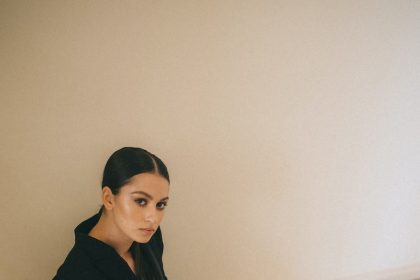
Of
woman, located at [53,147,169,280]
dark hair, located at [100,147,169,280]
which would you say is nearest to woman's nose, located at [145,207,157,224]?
woman, located at [53,147,169,280]

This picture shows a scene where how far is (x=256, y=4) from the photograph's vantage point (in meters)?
1.30

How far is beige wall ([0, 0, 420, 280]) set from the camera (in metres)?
1.03

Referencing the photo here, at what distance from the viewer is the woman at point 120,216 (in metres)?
Answer: 0.84

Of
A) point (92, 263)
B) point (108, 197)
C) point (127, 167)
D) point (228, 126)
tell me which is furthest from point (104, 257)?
point (228, 126)

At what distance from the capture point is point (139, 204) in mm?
861

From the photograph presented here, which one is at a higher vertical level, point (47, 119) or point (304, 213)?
point (47, 119)

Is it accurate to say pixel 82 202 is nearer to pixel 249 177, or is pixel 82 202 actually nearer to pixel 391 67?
pixel 249 177

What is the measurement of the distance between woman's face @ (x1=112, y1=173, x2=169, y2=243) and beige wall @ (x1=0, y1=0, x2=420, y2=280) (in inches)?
12.0

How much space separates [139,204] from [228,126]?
0.59m

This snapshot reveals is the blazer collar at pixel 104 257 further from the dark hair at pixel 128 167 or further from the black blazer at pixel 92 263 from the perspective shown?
the dark hair at pixel 128 167

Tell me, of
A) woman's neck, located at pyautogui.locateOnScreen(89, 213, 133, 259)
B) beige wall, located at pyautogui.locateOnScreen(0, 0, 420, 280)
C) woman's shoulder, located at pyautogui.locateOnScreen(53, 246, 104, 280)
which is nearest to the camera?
woman's shoulder, located at pyautogui.locateOnScreen(53, 246, 104, 280)

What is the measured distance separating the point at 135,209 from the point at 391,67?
5.12 ft

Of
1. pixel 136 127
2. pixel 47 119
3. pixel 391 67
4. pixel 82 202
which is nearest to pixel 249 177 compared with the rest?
pixel 136 127

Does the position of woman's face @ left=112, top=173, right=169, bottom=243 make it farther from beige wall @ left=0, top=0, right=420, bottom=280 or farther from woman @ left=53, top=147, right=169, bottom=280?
beige wall @ left=0, top=0, right=420, bottom=280
